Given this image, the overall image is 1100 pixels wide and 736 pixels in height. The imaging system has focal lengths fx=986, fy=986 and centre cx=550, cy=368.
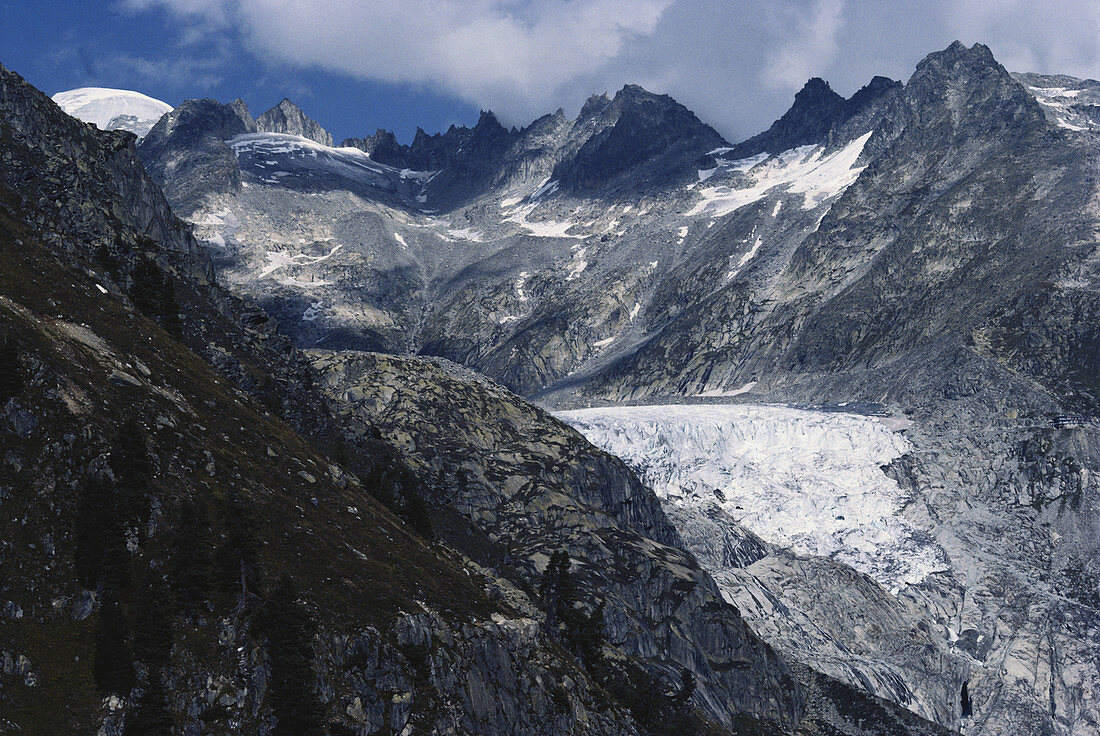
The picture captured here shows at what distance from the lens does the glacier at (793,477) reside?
16112cm

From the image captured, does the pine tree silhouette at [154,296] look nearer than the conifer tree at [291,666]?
No

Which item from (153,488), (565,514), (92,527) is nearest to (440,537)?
(565,514)

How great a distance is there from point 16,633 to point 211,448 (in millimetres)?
14998

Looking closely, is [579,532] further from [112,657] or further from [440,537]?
[112,657]

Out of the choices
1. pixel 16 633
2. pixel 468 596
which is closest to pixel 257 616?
pixel 16 633

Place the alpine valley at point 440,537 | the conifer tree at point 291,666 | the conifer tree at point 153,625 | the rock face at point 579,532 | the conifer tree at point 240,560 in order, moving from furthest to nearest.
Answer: the rock face at point 579,532
the conifer tree at point 240,560
the conifer tree at point 291,666
the alpine valley at point 440,537
the conifer tree at point 153,625

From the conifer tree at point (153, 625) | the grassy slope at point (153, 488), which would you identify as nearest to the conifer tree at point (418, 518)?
the grassy slope at point (153, 488)

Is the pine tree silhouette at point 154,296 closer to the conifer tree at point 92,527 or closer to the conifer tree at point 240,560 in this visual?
the conifer tree at point 240,560

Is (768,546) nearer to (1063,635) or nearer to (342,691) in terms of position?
(1063,635)

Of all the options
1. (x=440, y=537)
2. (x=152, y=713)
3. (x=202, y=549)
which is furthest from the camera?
(x=440, y=537)

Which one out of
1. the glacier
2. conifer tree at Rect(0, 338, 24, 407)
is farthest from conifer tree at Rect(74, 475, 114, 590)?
the glacier

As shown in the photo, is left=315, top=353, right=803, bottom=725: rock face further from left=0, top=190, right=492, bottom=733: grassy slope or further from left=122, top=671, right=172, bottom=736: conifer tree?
left=122, top=671, right=172, bottom=736: conifer tree

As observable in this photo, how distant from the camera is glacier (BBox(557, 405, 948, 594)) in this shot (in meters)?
161

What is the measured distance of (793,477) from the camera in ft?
592
